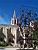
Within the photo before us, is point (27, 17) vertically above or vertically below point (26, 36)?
above

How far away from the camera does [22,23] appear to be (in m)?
4.50

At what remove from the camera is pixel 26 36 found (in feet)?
14.7

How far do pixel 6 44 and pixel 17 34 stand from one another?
0.28 metres

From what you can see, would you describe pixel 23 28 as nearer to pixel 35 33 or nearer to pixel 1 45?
pixel 35 33

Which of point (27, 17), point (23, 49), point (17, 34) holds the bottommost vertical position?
point (23, 49)

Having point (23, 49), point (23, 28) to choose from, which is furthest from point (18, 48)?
point (23, 28)

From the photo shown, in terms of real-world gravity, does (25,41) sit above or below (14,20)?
below

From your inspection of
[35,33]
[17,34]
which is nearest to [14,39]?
[17,34]

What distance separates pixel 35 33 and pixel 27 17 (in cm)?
33

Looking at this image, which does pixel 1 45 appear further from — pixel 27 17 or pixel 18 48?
pixel 27 17

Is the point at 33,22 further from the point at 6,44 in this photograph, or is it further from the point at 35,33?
the point at 6,44

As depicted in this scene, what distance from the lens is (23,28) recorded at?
450cm

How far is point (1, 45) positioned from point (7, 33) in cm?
26

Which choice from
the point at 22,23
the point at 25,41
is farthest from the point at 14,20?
the point at 25,41
